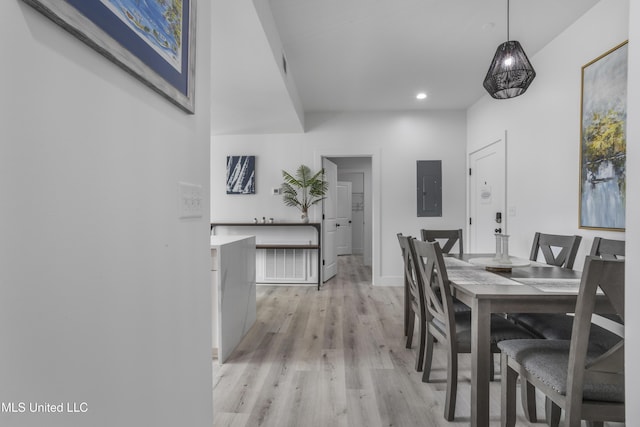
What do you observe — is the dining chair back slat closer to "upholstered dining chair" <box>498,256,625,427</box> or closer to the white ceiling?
"upholstered dining chair" <box>498,256,625,427</box>

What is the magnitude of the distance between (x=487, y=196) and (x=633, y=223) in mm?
3542

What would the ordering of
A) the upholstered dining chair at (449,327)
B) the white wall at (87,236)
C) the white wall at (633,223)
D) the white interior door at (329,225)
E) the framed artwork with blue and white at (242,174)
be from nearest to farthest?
the white wall at (87,236) < the white wall at (633,223) < the upholstered dining chair at (449,327) < the framed artwork with blue and white at (242,174) < the white interior door at (329,225)

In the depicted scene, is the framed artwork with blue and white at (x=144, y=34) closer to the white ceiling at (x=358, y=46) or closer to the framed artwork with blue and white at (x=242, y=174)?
the white ceiling at (x=358, y=46)

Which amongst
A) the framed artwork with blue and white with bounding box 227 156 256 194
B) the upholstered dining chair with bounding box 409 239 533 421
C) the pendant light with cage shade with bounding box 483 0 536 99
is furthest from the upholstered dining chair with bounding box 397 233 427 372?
the framed artwork with blue and white with bounding box 227 156 256 194

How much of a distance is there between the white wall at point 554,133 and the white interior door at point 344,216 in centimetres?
442

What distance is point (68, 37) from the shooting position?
0.57m

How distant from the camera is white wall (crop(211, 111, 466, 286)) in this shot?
463cm

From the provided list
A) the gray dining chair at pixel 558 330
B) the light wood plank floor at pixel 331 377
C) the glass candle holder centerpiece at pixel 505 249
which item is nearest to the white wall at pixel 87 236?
the light wood plank floor at pixel 331 377

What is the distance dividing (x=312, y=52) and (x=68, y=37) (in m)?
2.70

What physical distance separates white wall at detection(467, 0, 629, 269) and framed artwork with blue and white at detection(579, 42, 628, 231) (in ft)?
0.25

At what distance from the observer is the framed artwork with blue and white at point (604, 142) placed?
6.64ft

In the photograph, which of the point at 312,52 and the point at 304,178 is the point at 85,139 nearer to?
the point at 312,52

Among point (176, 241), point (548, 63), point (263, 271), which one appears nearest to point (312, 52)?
point (548, 63)

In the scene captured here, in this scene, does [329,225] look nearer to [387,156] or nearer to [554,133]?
[387,156]
